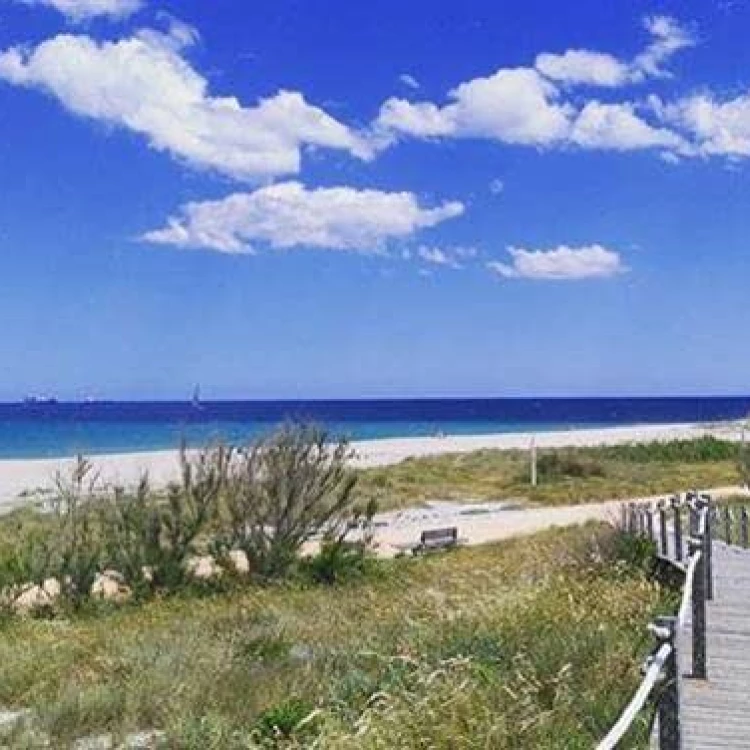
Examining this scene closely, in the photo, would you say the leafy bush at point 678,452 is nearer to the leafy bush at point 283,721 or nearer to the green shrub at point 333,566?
the green shrub at point 333,566

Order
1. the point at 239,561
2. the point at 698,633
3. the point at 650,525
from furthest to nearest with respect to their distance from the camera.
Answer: the point at 239,561 → the point at 650,525 → the point at 698,633

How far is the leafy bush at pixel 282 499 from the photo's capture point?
21.8 meters

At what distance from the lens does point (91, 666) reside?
41.0ft

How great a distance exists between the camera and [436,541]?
26578 millimetres

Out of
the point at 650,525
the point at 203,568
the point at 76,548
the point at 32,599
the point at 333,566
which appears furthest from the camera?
the point at 203,568

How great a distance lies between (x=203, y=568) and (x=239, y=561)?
24.5 inches

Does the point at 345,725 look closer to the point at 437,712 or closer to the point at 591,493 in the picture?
the point at 437,712

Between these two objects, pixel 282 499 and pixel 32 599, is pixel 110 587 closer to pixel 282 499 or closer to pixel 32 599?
pixel 32 599

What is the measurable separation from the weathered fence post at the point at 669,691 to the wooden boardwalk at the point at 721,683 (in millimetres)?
1901

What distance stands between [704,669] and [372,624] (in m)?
4.79

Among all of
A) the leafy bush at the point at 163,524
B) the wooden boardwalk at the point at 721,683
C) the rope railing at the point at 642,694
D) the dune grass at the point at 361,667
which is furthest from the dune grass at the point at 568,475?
the rope railing at the point at 642,694

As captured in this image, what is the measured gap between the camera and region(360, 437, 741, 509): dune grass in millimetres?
45531

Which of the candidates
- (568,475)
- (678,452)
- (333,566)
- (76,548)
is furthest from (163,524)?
(678,452)

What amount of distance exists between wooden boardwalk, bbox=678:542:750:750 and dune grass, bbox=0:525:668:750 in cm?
39
